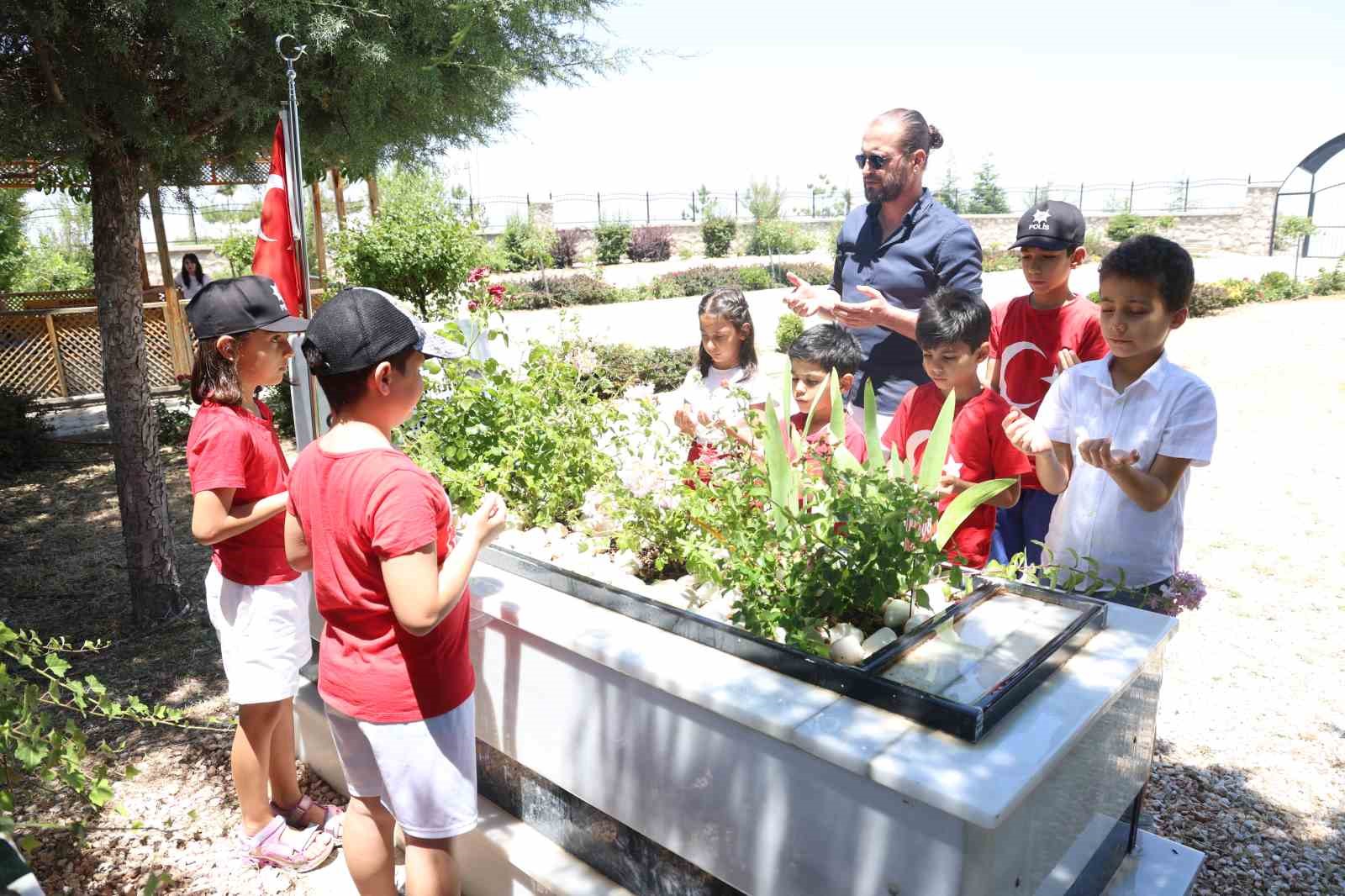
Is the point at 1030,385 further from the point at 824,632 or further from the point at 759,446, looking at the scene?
the point at 824,632

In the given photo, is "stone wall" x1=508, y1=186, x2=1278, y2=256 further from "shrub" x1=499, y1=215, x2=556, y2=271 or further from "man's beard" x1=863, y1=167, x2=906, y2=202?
"man's beard" x1=863, y1=167, x2=906, y2=202

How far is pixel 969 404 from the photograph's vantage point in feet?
8.53

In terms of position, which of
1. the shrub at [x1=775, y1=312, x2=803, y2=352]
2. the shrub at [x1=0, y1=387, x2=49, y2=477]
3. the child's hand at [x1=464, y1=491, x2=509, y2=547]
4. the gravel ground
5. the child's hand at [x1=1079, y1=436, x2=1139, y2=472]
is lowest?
the gravel ground

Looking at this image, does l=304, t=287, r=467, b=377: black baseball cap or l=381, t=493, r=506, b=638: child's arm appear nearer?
l=381, t=493, r=506, b=638: child's arm

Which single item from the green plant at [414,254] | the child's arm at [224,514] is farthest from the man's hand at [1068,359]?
the green plant at [414,254]

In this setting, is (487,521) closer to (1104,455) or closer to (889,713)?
(889,713)

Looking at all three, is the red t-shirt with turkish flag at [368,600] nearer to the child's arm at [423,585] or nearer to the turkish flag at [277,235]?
the child's arm at [423,585]

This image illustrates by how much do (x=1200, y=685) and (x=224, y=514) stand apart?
382 cm

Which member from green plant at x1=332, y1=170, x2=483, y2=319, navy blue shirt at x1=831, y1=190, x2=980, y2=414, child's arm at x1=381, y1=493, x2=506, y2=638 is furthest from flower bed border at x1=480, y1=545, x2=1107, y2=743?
green plant at x1=332, y1=170, x2=483, y2=319

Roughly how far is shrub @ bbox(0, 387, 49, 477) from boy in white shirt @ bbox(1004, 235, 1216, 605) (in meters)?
8.50

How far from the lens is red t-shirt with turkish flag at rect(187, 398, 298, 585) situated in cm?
233

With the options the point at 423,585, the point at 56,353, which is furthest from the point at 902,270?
the point at 56,353

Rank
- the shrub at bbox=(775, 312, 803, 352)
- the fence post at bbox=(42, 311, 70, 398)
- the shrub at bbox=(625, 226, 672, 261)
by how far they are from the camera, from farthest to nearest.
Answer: the shrub at bbox=(625, 226, 672, 261) → the shrub at bbox=(775, 312, 803, 352) → the fence post at bbox=(42, 311, 70, 398)

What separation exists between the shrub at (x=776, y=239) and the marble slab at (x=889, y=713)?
32.0 meters
